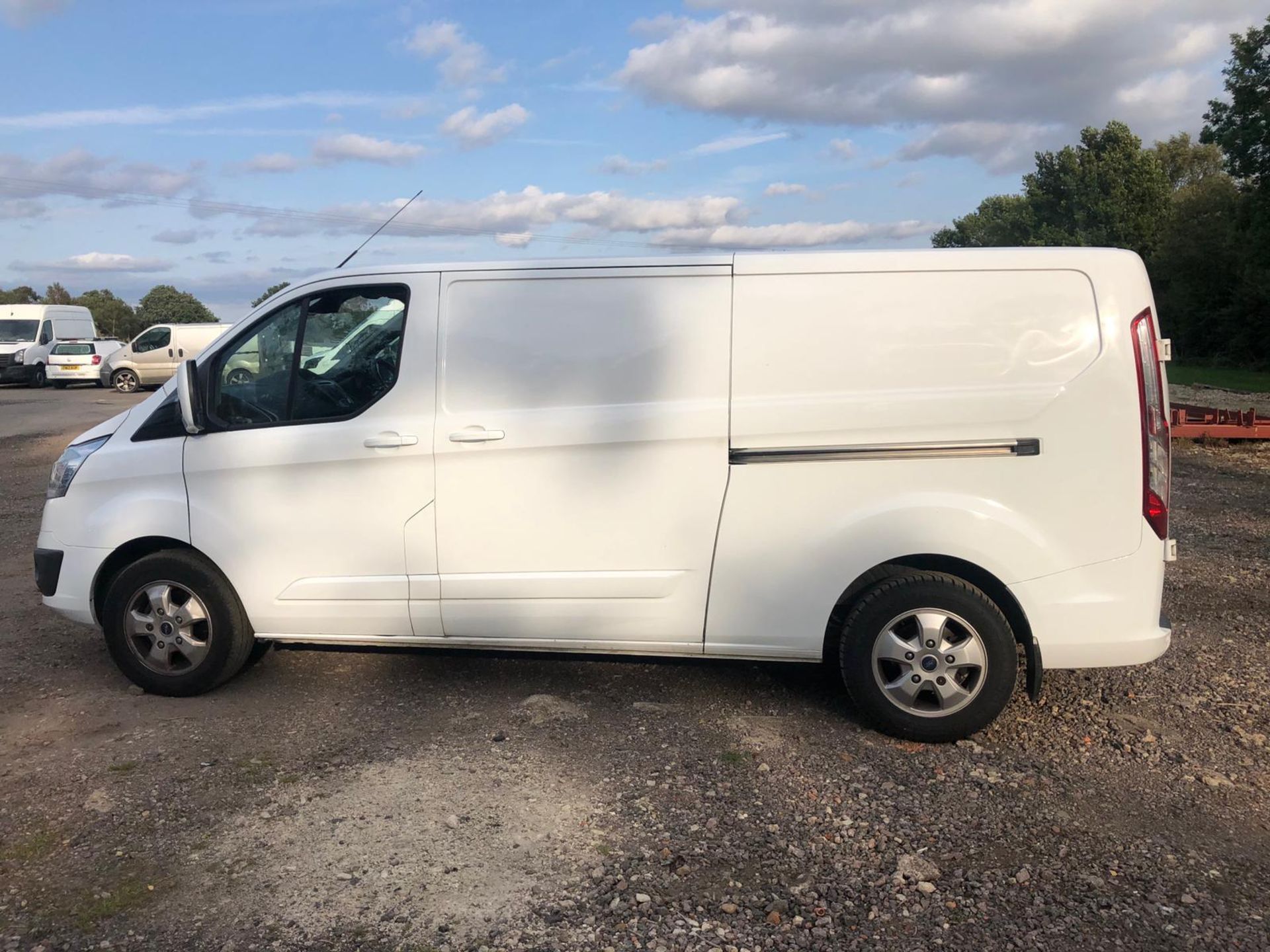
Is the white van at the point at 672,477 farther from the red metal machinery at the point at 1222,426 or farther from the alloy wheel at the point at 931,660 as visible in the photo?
the red metal machinery at the point at 1222,426

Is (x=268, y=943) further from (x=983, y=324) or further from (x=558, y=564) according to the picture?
(x=983, y=324)

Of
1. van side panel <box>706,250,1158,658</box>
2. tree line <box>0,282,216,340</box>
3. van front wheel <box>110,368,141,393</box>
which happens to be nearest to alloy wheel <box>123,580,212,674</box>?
van side panel <box>706,250,1158,658</box>

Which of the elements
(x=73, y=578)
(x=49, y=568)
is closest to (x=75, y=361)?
(x=49, y=568)

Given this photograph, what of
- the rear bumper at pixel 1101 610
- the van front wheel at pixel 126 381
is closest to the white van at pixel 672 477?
the rear bumper at pixel 1101 610

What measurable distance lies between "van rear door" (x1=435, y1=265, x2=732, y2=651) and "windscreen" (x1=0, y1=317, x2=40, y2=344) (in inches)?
1251

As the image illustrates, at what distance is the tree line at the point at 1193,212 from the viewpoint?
105 ft

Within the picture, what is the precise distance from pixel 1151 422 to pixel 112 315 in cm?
14237

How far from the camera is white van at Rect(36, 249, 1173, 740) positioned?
3.94m

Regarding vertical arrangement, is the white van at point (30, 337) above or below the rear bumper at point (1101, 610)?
above

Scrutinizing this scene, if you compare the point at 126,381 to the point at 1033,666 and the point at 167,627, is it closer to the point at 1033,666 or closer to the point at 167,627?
the point at 167,627

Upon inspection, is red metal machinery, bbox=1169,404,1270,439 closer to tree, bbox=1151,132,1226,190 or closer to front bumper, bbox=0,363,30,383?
front bumper, bbox=0,363,30,383

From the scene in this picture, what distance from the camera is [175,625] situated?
4648 millimetres

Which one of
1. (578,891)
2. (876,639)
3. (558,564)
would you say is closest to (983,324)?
(876,639)

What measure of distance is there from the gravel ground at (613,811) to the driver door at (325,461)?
0.55m
